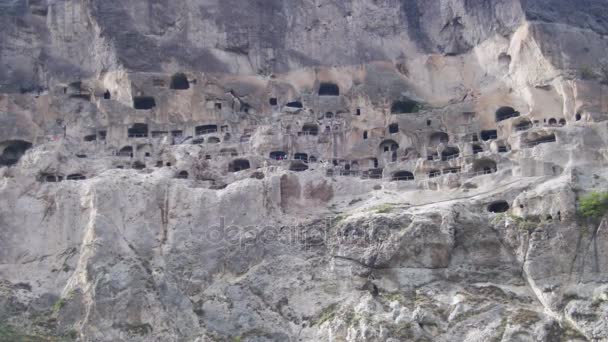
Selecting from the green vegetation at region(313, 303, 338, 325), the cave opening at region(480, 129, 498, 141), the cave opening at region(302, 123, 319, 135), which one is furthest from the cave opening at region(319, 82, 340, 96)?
the green vegetation at region(313, 303, 338, 325)

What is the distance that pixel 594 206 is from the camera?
5056 centimetres

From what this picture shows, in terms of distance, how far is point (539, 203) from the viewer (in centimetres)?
5166

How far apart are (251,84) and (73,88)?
10.9 metres

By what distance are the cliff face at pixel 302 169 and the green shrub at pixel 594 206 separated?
44cm

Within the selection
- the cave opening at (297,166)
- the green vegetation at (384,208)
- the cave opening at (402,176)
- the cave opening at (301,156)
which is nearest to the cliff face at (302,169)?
the cave opening at (301,156)

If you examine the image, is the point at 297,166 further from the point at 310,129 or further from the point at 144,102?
the point at 144,102

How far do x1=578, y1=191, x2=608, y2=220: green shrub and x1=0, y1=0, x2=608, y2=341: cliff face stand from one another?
0.44m

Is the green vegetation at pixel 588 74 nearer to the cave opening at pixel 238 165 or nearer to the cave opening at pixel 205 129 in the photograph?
the cave opening at pixel 238 165

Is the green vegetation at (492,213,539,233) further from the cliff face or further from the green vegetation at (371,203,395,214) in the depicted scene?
the green vegetation at (371,203,395,214)

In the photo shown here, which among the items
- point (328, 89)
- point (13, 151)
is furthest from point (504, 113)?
point (13, 151)

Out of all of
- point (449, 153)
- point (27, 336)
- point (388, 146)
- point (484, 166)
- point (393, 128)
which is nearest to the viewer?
point (27, 336)

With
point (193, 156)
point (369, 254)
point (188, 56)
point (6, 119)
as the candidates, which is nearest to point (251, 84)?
point (188, 56)

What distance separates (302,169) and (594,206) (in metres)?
17.4

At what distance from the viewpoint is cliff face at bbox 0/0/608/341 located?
4916 cm
